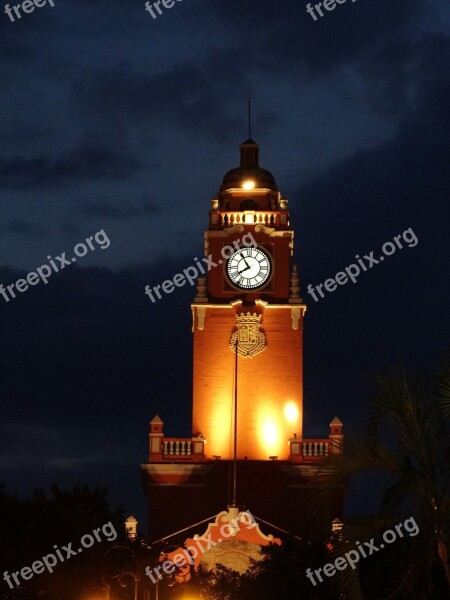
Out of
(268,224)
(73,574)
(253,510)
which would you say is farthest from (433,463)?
(268,224)

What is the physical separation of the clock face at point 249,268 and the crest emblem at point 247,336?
1.50 metres

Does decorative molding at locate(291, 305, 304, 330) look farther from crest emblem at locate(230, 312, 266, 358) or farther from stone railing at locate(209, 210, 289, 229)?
stone railing at locate(209, 210, 289, 229)

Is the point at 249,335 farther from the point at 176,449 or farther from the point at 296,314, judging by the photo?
the point at 176,449

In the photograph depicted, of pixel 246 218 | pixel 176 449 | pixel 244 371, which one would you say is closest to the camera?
pixel 176 449

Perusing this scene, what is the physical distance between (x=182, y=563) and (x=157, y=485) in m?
7.26

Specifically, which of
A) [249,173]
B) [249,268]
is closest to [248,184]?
[249,173]

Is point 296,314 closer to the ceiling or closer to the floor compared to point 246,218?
closer to the floor

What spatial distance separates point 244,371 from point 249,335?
159 cm

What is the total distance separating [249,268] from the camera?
217 feet

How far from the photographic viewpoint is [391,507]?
24578mm

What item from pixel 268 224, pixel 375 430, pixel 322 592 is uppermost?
pixel 268 224

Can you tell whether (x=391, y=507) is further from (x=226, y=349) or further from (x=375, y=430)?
(x=226, y=349)

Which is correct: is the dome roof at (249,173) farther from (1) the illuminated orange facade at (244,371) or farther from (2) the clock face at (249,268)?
(2) the clock face at (249,268)

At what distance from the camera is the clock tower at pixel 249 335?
2547 inches
